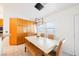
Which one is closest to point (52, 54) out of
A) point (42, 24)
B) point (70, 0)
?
point (42, 24)

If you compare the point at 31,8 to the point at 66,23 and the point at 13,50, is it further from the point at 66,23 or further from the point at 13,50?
the point at 13,50

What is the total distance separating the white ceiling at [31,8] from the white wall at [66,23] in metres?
0.10

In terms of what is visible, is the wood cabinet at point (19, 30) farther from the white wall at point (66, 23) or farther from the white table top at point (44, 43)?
the white wall at point (66, 23)

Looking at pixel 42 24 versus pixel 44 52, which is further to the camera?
pixel 42 24

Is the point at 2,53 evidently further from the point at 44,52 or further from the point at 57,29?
the point at 57,29

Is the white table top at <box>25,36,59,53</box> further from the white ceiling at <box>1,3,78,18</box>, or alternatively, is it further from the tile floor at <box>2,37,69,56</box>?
the white ceiling at <box>1,3,78,18</box>

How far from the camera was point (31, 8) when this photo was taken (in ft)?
6.01

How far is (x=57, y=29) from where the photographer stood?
6.01 feet

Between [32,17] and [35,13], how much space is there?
10 centimetres

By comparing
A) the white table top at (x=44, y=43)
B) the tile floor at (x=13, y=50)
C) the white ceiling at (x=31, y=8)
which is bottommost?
the tile floor at (x=13, y=50)

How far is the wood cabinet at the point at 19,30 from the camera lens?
5.89 ft

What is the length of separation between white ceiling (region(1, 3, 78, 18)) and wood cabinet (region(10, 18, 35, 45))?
15 cm

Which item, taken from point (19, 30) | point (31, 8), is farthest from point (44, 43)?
point (31, 8)

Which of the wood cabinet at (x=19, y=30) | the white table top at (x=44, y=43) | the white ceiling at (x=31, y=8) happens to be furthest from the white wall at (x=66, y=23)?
the wood cabinet at (x=19, y=30)
